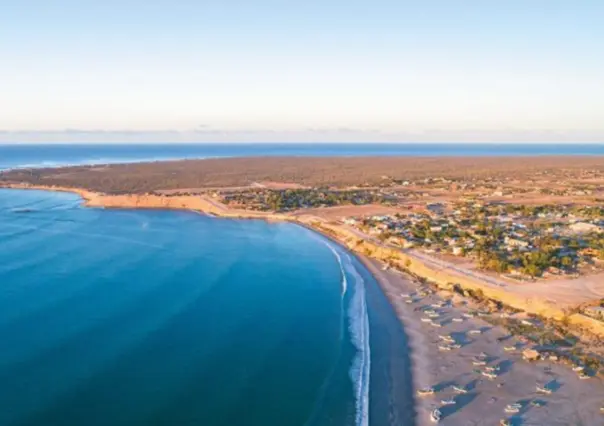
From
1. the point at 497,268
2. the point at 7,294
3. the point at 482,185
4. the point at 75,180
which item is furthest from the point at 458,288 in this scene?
the point at 75,180

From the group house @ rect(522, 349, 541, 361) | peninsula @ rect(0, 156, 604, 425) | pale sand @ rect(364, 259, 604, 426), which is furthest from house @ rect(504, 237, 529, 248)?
house @ rect(522, 349, 541, 361)

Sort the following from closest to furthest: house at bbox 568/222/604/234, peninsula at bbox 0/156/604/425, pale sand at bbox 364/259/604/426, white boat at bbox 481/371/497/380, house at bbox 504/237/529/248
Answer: pale sand at bbox 364/259/604/426 → peninsula at bbox 0/156/604/425 → white boat at bbox 481/371/497/380 → house at bbox 504/237/529/248 → house at bbox 568/222/604/234

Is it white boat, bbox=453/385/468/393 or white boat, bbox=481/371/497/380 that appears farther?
white boat, bbox=481/371/497/380

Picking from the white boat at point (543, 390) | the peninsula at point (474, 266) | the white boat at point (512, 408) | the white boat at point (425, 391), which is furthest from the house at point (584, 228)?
the white boat at point (425, 391)

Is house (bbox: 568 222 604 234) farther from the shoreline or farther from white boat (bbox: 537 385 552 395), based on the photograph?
white boat (bbox: 537 385 552 395)

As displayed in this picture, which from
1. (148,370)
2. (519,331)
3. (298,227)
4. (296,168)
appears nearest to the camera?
(148,370)

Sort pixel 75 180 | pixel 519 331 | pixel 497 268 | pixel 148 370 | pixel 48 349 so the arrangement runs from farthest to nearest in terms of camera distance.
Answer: pixel 75 180, pixel 497 268, pixel 519 331, pixel 48 349, pixel 148 370

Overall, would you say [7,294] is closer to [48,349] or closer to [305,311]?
[48,349]
